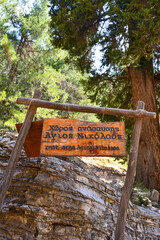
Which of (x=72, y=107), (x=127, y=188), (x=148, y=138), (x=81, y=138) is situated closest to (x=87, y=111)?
(x=72, y=107)

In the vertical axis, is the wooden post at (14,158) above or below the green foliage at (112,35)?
below

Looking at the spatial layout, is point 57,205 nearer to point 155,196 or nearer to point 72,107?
point 72,107

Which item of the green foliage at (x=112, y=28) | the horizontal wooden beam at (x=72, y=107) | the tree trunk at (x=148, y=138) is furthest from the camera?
the tree trunk at (x=148, y=138)

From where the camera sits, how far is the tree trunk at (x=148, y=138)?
742 centimetres

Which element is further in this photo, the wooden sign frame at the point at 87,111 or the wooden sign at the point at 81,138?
the wooden sign at the point at 81,138

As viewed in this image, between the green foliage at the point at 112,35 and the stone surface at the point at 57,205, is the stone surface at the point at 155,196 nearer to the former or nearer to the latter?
the stone surface at the point at 57,205

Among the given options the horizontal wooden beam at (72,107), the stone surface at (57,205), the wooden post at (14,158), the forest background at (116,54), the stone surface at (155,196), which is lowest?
the stone surface at (155,196)

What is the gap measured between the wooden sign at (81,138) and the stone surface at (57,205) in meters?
1.09

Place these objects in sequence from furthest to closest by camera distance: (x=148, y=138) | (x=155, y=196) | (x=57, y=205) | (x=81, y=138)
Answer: (x=148, y=138) → (x=155, y=196) → (x=57, y=205) → (x=81, y=138)

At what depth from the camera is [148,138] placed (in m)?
7.70

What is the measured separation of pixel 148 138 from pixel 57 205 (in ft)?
16.3

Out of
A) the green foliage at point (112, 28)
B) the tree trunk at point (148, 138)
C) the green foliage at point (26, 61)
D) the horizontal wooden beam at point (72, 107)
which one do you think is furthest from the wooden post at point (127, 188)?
the green foliage at point (26, 61)

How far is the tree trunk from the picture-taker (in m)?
7.42

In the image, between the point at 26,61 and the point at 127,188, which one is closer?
the point at 127,188
